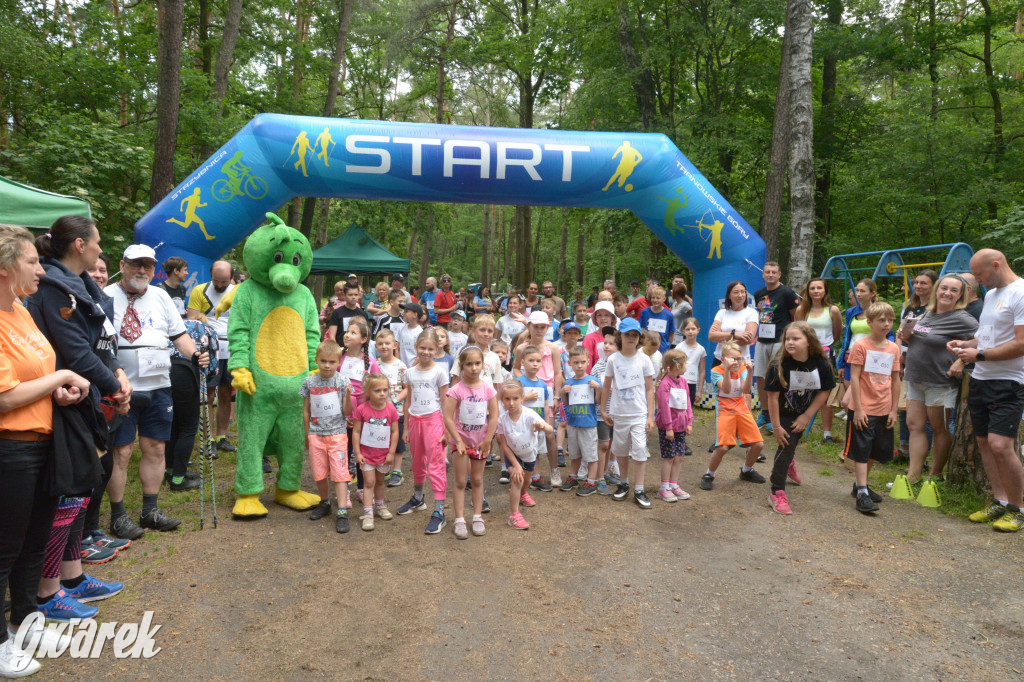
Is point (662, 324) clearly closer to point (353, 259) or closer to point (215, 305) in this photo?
point (215, 305)

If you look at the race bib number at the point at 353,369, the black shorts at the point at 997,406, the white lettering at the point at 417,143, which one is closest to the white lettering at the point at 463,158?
the white lettering at the point at 417,143

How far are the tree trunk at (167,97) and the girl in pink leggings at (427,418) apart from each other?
5.73m

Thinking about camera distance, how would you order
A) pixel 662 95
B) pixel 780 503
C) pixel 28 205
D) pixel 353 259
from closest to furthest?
pixel 780 503, pixel 28 205, pixel 662 95, pixel 353 259

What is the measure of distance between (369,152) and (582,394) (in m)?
4.67

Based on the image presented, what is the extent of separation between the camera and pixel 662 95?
15.8 meters

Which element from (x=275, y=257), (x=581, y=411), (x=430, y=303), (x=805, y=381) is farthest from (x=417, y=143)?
(x=805, y=381)

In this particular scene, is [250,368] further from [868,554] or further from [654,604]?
[868,554]

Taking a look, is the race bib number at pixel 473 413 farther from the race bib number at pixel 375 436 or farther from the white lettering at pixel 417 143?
the white lettering at pixel 417 143

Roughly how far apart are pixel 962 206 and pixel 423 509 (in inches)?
452

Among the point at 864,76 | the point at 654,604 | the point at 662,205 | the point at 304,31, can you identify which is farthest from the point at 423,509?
the point at 304,31

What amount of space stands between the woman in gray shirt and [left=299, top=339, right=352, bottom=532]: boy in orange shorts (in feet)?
16.3

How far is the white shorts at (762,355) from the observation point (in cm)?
729

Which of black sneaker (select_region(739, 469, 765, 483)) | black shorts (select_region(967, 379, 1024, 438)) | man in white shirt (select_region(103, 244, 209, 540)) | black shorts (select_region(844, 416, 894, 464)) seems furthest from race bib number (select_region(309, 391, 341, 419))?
black shorts (select_region(967, 379, 1024, 438))

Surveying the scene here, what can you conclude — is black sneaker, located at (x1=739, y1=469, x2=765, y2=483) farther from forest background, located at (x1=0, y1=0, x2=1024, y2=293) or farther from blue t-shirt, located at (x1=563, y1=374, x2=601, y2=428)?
forest background, located at (x1=0, y1=0, x2=1024, y2=293)
